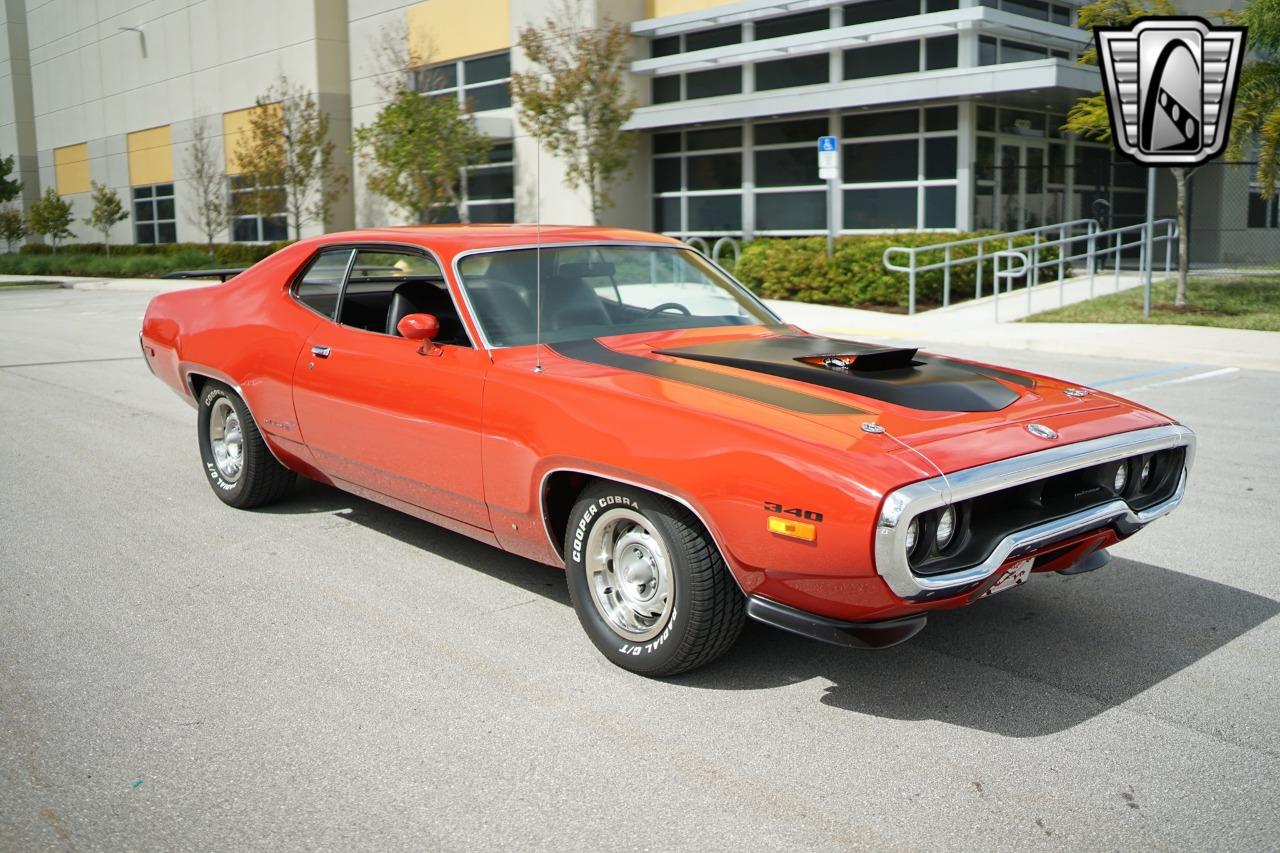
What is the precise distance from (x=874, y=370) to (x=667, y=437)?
1155 millimetres

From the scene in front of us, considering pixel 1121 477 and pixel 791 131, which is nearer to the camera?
pixel 1121 477

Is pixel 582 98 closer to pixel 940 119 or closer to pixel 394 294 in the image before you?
pixel 940 119

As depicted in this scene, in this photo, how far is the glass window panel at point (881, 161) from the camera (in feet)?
81.7

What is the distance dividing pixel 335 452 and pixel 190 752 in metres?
2.24

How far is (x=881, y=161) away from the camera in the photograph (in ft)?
83.2

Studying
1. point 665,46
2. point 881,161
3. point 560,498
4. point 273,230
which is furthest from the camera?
point 273,230

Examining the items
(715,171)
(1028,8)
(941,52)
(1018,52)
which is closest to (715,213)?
A: (715,171)

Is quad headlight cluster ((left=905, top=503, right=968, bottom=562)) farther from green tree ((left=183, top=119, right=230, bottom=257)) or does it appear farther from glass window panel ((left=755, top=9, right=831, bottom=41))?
green tree ((left=183, top=119, right=230, bottom=257))

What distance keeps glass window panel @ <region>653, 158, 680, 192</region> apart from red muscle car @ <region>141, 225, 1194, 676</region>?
942 inches

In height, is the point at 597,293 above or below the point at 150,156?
below

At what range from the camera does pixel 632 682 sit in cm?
429

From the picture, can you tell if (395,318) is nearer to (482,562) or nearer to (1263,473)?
(482,562)

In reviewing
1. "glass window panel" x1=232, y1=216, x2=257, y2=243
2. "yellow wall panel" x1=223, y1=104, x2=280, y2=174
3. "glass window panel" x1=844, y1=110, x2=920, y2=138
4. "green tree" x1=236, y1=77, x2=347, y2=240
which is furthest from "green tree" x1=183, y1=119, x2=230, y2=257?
"glass window panel" x1=844, y1=110, x2=920, y2=138

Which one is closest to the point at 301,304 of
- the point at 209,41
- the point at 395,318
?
the point at 395,318
